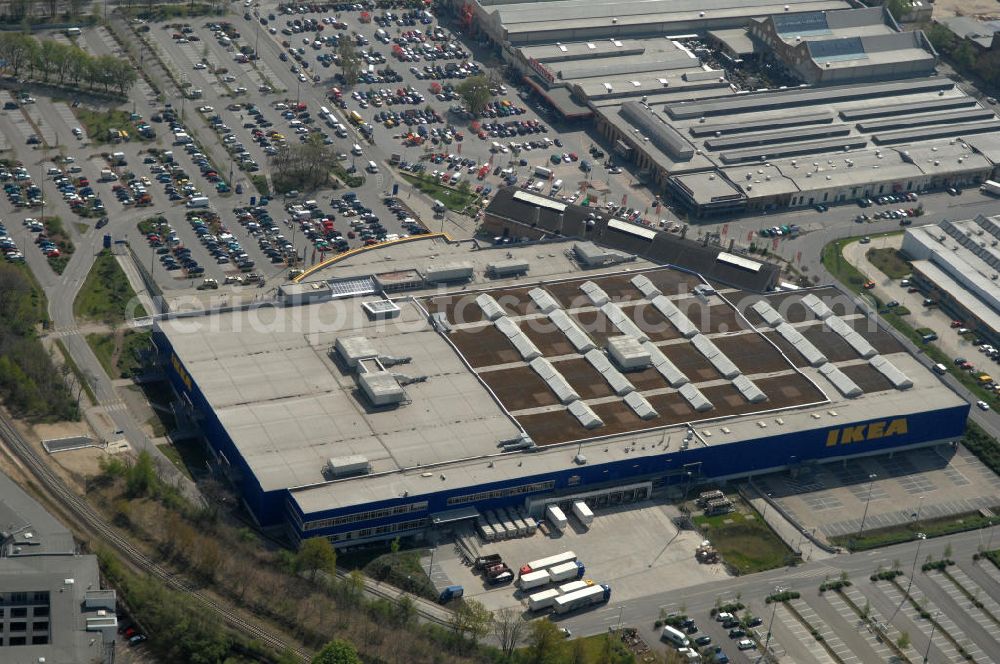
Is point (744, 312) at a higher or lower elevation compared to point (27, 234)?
higher

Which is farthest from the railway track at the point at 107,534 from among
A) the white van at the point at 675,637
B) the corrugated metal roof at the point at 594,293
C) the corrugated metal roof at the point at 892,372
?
the corrugated metal roof at the point at 892,372

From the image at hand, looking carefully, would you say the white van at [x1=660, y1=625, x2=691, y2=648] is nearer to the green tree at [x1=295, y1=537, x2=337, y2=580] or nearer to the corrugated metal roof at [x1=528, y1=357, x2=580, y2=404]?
the green tree at [x1=295, y1=537, x2=337, y2=580]

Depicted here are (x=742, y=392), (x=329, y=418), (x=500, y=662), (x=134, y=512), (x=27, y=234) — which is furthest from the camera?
(x=27, y=234)

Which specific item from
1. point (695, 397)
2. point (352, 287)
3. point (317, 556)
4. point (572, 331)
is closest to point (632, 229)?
point (572, 331)

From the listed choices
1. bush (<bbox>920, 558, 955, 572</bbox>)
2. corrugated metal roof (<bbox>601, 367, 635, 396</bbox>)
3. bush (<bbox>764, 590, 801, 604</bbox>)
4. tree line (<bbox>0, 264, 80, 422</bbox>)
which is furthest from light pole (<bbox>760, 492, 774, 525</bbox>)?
tree line (<bbox>0, 264, 80, 422</bbox>)

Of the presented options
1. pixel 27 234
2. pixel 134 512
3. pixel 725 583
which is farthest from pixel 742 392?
pixel 27 234

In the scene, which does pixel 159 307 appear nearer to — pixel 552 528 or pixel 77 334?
pixel 77 334

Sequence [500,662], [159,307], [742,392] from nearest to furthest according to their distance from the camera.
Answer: [500,662] → [742,392] → [159,307]
